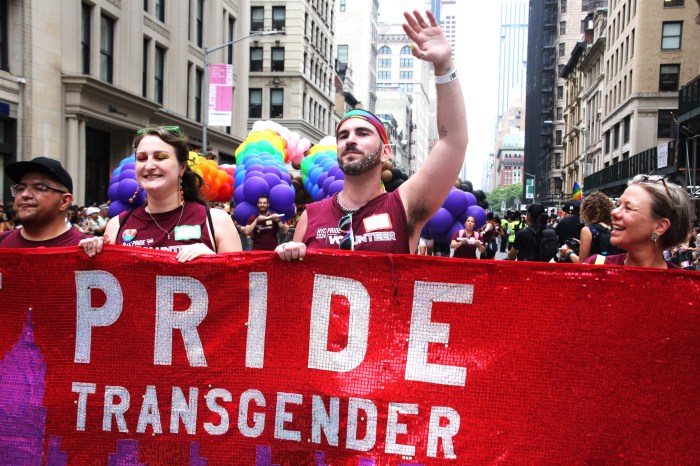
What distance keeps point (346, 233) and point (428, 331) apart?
653 mm

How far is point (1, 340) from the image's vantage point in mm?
3240

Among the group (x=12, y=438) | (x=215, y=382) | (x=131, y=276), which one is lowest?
(x=12, y=438)

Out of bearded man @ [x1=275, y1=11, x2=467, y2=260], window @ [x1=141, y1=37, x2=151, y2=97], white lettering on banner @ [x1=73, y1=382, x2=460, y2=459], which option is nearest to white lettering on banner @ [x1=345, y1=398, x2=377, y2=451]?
white lettering on banner @ [x1=73, y1=382, x2=460, y2=459]

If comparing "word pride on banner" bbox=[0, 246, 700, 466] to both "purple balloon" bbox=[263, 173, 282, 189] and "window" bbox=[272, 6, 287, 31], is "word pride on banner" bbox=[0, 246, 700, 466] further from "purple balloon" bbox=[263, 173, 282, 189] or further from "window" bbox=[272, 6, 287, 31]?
"window" bbox=[272, 6, 287, 31]

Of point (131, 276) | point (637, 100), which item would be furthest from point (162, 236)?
point (637, 100)

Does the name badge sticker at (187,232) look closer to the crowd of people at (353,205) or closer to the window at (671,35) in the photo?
the crowd of people at (353,205)

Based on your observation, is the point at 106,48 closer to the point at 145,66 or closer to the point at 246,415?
the point at 145,66

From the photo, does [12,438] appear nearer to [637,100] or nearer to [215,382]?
[215,382]

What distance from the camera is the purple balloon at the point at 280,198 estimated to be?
46.3 ft

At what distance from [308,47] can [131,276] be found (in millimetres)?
52877

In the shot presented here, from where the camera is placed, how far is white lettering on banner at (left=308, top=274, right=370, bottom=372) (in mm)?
2979

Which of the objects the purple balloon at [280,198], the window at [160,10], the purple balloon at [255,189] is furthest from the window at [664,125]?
the purple balloon at [255,189]

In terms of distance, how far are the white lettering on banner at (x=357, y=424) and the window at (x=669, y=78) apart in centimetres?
4345

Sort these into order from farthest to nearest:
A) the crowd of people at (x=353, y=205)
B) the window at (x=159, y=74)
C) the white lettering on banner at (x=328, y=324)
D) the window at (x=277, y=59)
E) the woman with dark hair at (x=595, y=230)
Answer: the window at (x=277, y=59) < the window at (x=159, y=74) < the woman with dark hair at (x=595, y=230) < the crowd of people at (x=353, y=205) < the white lettering on banner at (x=328, y=324)
